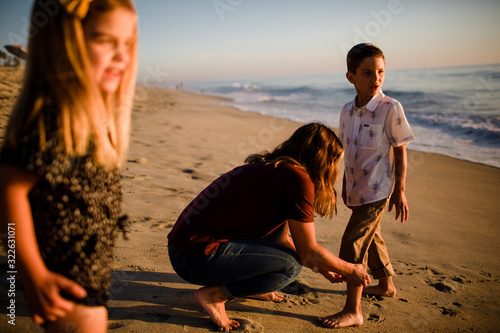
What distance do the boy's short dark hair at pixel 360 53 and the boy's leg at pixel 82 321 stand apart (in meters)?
2.14

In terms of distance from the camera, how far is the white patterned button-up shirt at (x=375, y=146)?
7.02ft

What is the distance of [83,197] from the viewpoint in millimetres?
986

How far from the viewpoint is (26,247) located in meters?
0.84

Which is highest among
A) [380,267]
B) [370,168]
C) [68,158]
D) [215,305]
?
[68,158]

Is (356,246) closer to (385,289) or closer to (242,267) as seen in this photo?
(385,289)

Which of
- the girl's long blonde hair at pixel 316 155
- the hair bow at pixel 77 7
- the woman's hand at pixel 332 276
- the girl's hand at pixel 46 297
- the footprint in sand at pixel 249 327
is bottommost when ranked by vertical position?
the footprint in sand at pixel 249 327

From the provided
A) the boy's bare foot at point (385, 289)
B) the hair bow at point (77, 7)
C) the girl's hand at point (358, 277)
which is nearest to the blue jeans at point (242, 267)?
the girl's hand at point (358, 277)

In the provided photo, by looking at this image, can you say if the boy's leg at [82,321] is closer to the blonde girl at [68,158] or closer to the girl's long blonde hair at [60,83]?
the blonde girl at [68,158]

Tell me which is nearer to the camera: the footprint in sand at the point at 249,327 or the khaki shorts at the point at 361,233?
the footprint in sand at the point at 249,327

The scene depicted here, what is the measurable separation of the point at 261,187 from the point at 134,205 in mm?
1894

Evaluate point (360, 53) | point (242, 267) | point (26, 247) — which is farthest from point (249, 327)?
point (360, 53)

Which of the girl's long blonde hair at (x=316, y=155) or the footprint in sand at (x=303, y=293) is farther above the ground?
the girl's long blonde hair at (x=316, y=155)

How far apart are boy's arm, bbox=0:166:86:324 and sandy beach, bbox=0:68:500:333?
40.3 inches

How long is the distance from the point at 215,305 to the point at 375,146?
1.44 m
